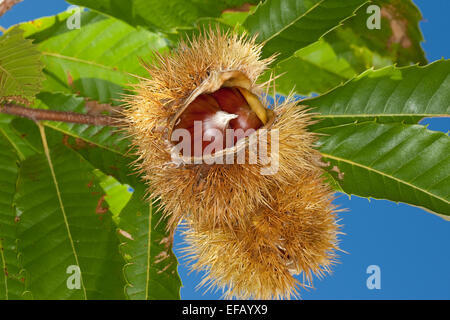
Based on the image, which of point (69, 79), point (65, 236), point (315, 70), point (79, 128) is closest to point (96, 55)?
point (69, 79)

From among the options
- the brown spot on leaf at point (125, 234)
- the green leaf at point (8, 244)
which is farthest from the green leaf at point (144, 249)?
the green leaf at point (8, 244)

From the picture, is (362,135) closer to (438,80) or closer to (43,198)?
(438,80)

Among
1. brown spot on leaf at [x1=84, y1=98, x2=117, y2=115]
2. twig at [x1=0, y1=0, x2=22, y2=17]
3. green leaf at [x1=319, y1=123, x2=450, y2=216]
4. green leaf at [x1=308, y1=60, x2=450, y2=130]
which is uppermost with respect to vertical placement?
twig at [x1=0, y1=0, x2=22, y2=17]

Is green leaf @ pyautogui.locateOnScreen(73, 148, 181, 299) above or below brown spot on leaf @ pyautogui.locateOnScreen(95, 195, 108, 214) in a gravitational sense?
below

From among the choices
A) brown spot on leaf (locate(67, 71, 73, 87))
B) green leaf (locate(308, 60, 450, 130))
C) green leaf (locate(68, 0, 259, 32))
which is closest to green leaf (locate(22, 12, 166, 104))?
brown spot on leaf (locate(67, 71, 73, 87))

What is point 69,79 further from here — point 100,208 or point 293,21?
point 293,21

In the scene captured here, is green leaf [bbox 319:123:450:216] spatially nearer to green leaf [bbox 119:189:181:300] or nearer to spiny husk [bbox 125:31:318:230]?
spiny husk [bbox 125:31:318:230]
